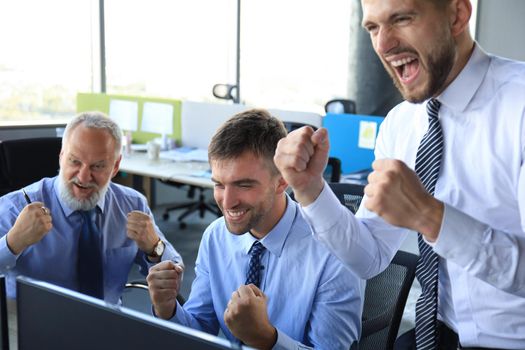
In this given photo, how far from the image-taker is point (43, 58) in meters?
6.17

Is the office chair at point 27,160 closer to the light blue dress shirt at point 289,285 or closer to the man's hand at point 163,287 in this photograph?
the light blue dress shirt at point 289,285

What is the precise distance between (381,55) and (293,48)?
7479mm

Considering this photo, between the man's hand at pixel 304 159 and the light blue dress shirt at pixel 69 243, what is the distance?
94 cm

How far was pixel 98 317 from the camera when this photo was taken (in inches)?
32.2

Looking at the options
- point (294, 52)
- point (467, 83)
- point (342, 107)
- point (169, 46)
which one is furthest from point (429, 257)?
point (294, 52)

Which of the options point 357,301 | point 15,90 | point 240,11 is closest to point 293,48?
point 240,11

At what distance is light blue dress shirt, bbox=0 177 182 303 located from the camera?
7.14 ft

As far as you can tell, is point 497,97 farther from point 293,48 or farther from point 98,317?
point 293,48

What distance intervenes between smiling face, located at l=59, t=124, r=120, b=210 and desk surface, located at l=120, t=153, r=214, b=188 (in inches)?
68.1

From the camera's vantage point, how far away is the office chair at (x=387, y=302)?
1.96 metres

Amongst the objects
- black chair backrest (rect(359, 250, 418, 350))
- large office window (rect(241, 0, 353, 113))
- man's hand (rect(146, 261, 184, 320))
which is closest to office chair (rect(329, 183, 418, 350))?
black chair backrest (rect(359, 250, 418, 350))

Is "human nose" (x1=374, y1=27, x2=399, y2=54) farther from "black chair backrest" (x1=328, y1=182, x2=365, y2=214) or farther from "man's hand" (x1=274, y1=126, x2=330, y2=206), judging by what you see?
"black chair backrest" (x1=328, y1=182, x2=365, y2=214)

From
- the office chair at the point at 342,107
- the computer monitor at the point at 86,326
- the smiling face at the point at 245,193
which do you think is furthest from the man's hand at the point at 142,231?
the office chair at the point at 342,107

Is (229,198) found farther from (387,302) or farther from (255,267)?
(387,302)
